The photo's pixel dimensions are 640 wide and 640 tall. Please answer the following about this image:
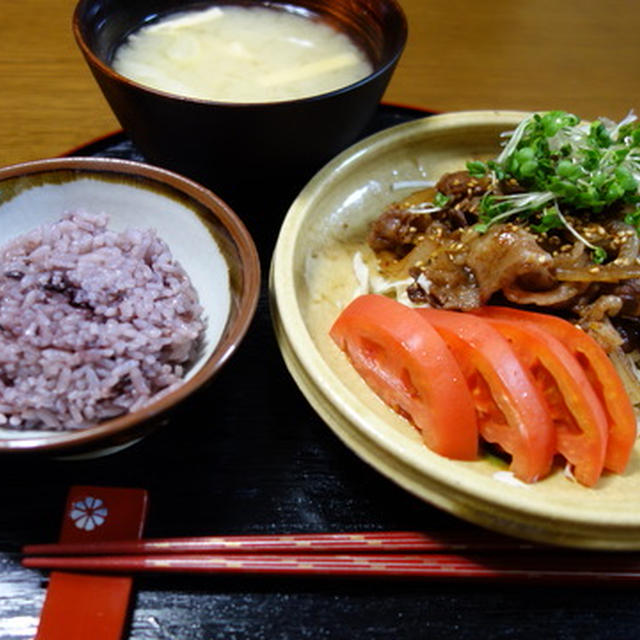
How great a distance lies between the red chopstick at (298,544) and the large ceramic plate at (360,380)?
8 centimetres

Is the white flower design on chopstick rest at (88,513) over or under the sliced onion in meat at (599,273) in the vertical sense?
under

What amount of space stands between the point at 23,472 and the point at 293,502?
69 centimetres

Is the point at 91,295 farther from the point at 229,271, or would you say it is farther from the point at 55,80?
the point at 55,80

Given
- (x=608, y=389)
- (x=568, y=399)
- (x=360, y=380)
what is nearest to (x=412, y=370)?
(x=360, y=380)

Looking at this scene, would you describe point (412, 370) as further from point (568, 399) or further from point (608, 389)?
point (608, 389)

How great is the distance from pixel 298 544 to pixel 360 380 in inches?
19.3

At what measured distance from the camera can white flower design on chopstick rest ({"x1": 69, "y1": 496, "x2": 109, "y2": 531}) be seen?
1517mm

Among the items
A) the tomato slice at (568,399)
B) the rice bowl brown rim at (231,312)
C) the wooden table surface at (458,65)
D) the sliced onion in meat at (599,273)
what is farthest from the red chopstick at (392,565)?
the wooden table surface at (458,65)

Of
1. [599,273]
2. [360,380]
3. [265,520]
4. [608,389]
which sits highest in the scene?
[599,273]

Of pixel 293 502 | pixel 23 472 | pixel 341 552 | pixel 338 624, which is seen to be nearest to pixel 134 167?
pixel 23 472

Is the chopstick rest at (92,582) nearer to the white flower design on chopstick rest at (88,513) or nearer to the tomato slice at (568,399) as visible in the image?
the white flower design on chopstick rest at (88,513)

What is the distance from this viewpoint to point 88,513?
153 cm

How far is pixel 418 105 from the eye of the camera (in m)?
3.22

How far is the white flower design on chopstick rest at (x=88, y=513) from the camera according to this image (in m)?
1.52
